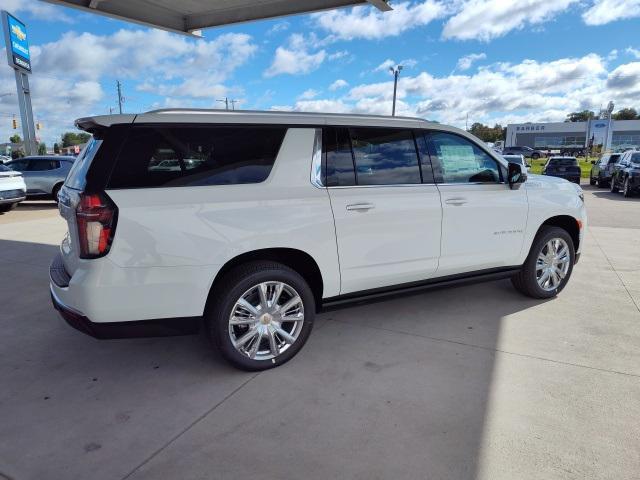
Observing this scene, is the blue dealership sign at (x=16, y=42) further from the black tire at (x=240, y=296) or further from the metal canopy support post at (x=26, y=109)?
the black tire at (x=240, y=296)

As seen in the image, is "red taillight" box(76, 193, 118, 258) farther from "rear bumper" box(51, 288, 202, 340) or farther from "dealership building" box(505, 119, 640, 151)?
"dealership building" box(505, 119, 640, 151)

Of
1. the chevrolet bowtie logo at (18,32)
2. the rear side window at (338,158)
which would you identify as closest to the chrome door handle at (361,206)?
the rear side window at (338,158)

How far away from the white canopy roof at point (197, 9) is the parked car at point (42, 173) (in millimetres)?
7335

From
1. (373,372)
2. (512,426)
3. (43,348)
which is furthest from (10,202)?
(512,426)

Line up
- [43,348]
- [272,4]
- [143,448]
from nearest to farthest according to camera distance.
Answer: [143,448] → [43,348] → [272,4]

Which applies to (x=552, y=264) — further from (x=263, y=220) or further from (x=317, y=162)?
(x=263, y=220)

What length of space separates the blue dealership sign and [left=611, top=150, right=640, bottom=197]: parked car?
29245mm

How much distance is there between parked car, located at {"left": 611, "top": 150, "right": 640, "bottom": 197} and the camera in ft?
52.5

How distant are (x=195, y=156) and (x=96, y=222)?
75 centimetres

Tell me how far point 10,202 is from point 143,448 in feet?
41.1

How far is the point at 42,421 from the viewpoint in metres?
2.74

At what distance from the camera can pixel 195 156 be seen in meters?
2.97

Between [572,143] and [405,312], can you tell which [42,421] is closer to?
[405,312]

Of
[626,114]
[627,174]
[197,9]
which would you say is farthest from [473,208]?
[626,114]
